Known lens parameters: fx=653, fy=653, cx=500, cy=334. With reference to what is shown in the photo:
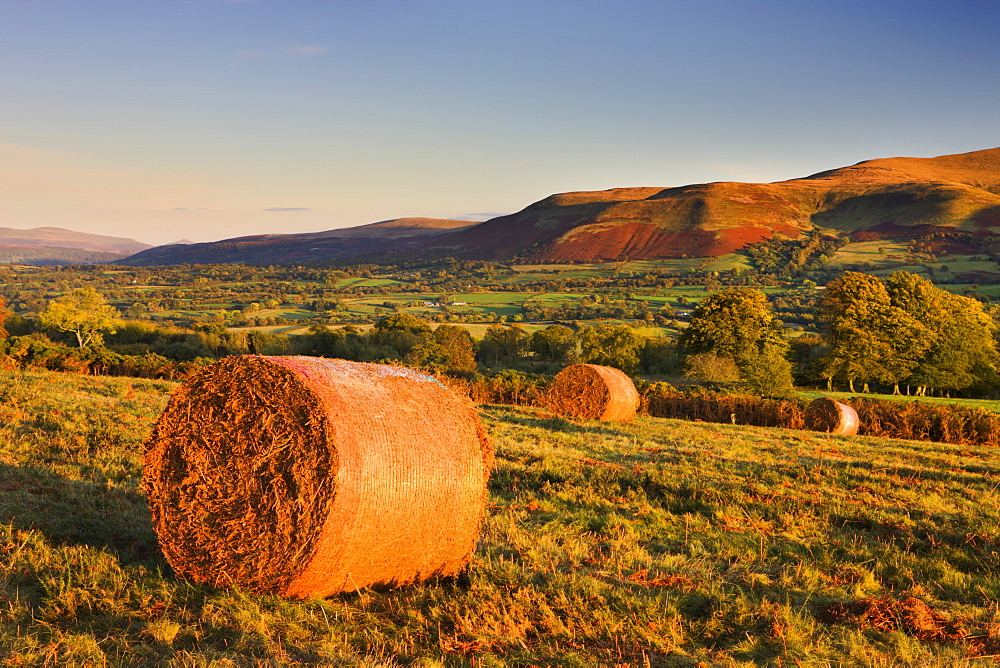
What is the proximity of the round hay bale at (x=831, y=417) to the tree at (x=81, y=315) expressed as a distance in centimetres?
4939

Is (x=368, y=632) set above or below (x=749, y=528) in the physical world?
above

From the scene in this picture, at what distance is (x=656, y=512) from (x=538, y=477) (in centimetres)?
267

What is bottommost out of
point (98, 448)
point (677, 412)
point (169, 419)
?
point (677, 412)

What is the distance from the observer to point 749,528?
9.34 m

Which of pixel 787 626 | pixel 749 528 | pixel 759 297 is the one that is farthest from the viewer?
pixel 759 297

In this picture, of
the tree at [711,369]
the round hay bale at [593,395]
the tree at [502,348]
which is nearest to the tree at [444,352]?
the tree at [502,348]

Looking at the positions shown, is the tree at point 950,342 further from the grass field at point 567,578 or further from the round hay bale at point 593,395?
the grass field at point 567,578

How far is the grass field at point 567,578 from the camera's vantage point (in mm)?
5426

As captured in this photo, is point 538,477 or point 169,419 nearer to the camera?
point 169,419

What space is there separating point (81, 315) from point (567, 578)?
5420cm

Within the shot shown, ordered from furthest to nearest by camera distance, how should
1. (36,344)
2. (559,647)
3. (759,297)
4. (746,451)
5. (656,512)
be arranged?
(759,297) → (36,344) → (746,451) → (656,512) → (559,647)

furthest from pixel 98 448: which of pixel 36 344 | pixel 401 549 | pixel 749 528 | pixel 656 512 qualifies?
pixel 36 344

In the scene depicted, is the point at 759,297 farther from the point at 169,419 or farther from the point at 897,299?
the point at 169,419

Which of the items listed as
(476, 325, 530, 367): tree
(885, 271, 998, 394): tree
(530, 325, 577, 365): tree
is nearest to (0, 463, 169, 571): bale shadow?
(530, 325, 577, 365): tree
